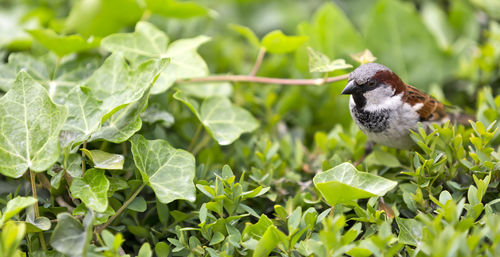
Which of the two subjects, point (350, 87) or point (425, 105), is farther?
point (425, 105)

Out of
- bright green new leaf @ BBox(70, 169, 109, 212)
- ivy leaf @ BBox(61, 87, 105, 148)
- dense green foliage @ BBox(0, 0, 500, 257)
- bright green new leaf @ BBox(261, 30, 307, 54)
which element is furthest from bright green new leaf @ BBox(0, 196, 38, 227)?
bright green new leaf @ BBox(261, 30, 307, 54)

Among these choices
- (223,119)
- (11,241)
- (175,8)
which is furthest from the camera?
(175,8)

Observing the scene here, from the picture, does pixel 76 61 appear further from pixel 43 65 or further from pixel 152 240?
pixel 152 240

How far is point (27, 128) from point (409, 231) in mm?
1226

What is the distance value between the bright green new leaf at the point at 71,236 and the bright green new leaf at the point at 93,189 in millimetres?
42

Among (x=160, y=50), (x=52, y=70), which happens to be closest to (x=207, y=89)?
(x=160, y=50)

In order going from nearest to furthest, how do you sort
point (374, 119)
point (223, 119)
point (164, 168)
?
point (164, 168) < point (374, 119) < point (223, 119)

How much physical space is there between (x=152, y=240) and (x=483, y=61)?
196cm

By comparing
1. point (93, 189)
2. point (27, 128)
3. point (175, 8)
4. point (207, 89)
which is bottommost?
point (207, 89)

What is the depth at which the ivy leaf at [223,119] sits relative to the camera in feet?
5.96

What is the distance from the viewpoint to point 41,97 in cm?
141

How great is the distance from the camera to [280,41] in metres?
2.01

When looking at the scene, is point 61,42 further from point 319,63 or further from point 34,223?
point 319,63

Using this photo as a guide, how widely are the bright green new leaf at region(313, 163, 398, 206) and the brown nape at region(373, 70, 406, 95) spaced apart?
1.58 ft
